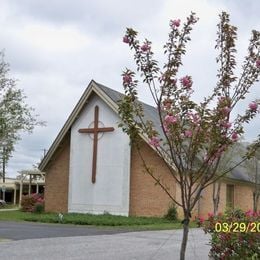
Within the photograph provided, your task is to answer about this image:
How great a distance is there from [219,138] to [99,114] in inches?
1060

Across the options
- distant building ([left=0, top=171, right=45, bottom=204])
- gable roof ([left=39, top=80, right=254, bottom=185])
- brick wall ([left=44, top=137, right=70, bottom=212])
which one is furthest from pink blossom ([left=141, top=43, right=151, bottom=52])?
distant building ([left=0, top=171, right=45, bottom=204])

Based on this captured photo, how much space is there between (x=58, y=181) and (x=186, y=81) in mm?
30402

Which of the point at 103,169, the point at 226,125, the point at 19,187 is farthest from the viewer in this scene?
the point at 19,187

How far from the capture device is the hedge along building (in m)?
32.3

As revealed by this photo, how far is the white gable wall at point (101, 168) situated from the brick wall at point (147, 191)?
1.40 ft

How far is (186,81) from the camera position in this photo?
7.63 metres

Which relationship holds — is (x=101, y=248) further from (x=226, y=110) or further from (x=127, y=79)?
(x=226, y=110)

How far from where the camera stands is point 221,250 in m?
8.49

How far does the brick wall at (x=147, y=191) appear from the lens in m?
31.6

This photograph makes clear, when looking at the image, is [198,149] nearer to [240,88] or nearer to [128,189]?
[240,88]

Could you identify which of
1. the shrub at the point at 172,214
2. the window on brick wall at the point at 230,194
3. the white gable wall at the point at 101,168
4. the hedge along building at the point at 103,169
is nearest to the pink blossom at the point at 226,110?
the hedge along building at the point at 103,169

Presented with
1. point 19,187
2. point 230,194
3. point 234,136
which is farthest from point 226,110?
point 19,187

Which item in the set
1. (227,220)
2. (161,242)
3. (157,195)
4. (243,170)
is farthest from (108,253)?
(243,170)

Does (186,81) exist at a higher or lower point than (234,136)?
higher
